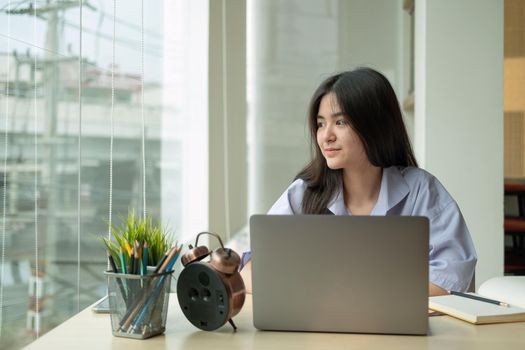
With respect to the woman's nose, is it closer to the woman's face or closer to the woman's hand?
the woman's face

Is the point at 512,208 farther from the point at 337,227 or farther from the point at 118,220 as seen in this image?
the point at 337,227

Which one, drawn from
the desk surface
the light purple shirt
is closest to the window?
the desk surface

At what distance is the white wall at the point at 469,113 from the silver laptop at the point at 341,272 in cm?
210

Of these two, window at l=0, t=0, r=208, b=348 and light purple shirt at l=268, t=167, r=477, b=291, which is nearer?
window at l=0, t=0, r=208, b=348

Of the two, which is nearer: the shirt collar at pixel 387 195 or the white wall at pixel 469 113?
the shirt collar at pixel 387 195

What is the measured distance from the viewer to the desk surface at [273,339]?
47.8 inches

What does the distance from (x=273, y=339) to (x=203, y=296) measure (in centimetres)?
17

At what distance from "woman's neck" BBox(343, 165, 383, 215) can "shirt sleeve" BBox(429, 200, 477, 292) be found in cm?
22

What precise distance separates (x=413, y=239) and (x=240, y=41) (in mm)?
3298

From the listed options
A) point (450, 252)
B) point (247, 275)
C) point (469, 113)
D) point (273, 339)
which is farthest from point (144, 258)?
point (469, 113)

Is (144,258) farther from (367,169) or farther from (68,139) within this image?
(367,169)

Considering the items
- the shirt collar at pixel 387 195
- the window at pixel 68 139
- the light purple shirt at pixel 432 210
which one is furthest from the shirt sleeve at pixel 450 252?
the window at pixel 68 139

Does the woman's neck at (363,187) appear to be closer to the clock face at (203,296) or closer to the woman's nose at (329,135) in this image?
the woman's nose at (329,135)

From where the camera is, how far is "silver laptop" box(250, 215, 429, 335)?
1237 millimetres
